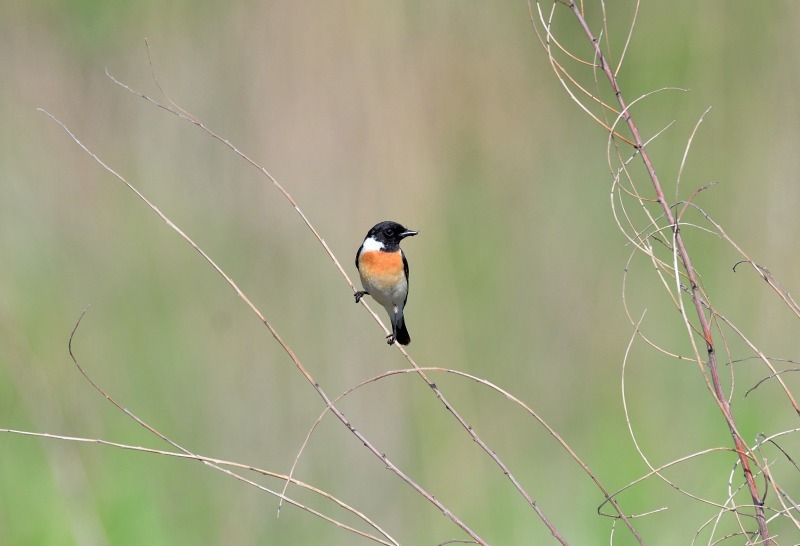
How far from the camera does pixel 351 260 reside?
365cm

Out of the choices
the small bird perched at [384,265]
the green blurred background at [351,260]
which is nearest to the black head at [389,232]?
the small bird perched at [384,265]

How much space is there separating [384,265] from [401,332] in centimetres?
37

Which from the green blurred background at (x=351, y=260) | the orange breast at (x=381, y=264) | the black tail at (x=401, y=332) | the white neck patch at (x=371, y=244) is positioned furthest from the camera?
the green blurred background at (x=351, y=260)

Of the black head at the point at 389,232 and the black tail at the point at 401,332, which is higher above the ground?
the black head at the point at 389,232

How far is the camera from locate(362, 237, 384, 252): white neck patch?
3.28m

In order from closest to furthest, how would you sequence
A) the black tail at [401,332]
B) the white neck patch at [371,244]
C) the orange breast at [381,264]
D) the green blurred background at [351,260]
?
the orange breast at [381,264] < the white neck patch at [371,244] < the black tail at [401,332] < the green blurred background at [351,260]

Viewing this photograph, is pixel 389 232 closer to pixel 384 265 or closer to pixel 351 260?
pixel 384 265

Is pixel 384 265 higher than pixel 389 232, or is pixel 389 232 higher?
pixel 389 232

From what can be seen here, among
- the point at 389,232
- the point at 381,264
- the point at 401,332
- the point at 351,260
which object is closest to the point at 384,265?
the point at 381,264

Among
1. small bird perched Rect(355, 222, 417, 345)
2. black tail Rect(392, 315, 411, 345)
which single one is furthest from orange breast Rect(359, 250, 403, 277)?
black tail Rect(392, 315, 411, 345)

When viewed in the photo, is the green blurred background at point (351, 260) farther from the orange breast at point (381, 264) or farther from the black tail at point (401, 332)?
the orange breast at point (381, 264)

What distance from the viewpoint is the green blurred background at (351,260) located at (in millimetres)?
3551

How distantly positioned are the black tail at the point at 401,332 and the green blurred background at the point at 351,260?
0.13m

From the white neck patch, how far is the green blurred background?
0.21m
